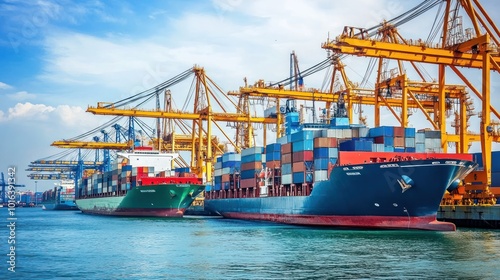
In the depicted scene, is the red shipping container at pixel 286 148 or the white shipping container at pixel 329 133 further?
the red shipping container at pixel 286 148

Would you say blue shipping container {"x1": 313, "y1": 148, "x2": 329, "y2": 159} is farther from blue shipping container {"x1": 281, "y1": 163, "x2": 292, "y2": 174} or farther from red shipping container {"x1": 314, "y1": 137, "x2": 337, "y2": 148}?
blue shipping container {"x1": 281, "y1": 163, "x2": 292, "y2": 174}

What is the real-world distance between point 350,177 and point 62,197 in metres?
94.9

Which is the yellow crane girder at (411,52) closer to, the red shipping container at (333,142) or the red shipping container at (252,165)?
the red shipping container at (333,142)

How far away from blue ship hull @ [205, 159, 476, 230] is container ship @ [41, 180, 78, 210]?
88438 mm

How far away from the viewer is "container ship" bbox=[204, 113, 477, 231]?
108 feet

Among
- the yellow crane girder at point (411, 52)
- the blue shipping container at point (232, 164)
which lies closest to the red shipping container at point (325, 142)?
the yellow crane girder at point (411, 52)

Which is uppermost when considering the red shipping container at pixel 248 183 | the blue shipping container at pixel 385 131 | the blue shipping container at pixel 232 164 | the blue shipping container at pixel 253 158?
the blue shipping container at pixel 385 131

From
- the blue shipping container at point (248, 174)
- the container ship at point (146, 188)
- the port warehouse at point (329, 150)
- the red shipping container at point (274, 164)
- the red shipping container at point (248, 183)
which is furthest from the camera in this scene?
the container ship at point (146, 188)

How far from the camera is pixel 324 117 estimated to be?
161 feet

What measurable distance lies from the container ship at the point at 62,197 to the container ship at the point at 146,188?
44592mm

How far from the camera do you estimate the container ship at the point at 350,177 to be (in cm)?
3306

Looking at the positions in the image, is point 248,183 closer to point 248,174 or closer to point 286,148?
point 248,174

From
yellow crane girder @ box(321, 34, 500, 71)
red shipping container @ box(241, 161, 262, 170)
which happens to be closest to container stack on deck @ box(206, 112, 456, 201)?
red shipping container @ box(241, 161, 262, 170)

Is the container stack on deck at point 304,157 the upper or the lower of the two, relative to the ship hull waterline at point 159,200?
upper
